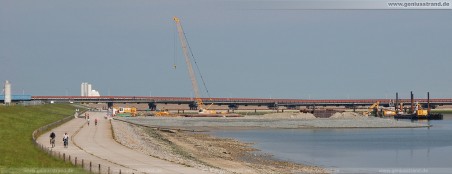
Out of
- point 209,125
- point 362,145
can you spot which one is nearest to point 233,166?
point 362,145

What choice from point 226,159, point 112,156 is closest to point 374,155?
point 226,159

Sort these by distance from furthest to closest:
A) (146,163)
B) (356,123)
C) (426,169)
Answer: (356,123), (426,169), (146,163)

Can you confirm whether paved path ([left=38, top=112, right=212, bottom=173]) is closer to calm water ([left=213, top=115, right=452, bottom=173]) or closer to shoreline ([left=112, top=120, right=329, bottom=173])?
shoreline ([left=112, top=120, right=329, bottom=173])

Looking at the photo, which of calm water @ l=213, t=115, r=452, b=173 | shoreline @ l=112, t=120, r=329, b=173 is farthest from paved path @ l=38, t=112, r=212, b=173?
calm water @ l=213, t=115, r=452, b=173

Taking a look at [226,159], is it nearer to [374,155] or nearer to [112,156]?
[112,156]

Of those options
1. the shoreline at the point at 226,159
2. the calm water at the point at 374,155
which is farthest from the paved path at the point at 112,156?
the calm water at the point at 374,155

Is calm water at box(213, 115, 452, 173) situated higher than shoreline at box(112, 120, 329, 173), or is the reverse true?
shoreline at box(112, 120, 329, 173)

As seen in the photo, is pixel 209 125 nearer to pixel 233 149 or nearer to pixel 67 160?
pixel 233 149

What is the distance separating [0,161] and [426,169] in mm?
32841

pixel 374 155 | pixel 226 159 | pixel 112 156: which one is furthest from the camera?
pixel 374 155

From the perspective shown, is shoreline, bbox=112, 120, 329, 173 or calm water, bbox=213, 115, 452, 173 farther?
calm water, bbox=213, 115, 452, 173

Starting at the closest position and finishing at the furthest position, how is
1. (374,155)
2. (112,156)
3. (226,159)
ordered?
(112,156) → (226,159) → (374,155)

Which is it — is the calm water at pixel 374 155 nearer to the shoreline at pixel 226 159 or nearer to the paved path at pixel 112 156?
the shoreline at pixel 226 159

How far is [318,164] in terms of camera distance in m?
66.9
